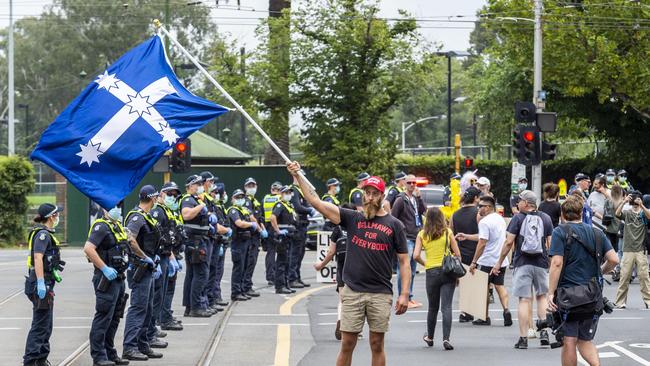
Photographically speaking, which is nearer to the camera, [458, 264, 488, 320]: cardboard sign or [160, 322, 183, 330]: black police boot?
[160, 322, 183, 330]: black police boot

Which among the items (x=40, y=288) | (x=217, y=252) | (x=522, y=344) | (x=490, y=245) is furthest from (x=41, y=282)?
(x=490, y=245)

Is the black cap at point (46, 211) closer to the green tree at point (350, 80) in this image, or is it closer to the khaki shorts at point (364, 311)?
the khaki shorts at point (364, 311)

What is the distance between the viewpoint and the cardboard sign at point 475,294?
53.1 ft

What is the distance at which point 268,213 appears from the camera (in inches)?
901

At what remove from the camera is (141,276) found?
13141mm

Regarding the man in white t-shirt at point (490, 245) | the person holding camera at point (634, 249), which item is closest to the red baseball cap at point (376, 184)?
the man in white t-shirt at point (490, 245)

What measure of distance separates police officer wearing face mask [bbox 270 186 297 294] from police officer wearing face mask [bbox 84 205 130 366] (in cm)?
861

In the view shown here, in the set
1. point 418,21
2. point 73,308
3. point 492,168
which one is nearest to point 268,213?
point 73,308

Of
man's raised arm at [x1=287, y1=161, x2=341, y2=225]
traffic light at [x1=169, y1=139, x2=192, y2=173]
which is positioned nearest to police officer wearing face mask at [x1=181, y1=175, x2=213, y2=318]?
man's raised arm at [x1=287, y1=161, x2=341, y2=225]

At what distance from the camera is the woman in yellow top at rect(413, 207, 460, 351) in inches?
559

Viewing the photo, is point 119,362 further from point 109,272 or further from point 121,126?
point 121,126

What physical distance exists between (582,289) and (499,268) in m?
4.39

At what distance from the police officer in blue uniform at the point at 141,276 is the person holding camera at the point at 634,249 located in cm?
814

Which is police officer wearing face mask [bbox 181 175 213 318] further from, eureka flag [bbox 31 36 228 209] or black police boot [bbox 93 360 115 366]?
eureka flag [bbox 31 36 228 209]
